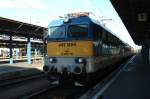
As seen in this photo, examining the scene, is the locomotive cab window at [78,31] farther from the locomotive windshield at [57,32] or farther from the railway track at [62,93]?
the railway track at [62,93]

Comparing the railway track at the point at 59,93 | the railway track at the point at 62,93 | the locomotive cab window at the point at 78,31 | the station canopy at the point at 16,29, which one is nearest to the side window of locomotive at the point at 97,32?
the locomotive cab window at the point at 78,31

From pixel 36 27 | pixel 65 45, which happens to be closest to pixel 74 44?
pixel 65 45

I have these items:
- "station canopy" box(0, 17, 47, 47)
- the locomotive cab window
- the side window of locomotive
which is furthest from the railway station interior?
the side window of locomotive

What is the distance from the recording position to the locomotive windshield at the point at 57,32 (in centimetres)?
1307

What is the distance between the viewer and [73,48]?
494 inches

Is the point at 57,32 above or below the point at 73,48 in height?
above

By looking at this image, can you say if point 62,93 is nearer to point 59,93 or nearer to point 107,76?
point 59,93

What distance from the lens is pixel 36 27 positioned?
26.0 meters

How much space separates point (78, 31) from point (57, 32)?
968mm

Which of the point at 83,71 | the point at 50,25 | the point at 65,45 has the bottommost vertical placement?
the point at 83,71

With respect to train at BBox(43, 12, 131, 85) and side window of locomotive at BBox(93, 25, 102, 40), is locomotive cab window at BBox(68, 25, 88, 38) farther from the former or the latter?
side window of locomotive at BBox(93, 25, 102, 40)

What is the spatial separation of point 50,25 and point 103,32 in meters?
2.74

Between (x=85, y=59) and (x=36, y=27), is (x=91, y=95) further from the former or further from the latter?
(x=36, y=27)

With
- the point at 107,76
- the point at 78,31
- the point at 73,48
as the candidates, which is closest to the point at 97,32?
the point at 78,31
